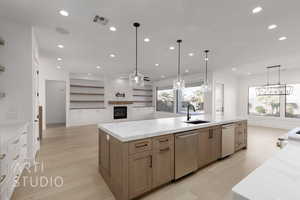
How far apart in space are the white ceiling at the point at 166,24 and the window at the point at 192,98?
3429mm

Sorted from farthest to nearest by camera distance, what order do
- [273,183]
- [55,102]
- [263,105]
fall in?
[55,102] → [263,105] → [273,183]

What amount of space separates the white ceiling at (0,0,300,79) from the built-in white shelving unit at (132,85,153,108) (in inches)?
233

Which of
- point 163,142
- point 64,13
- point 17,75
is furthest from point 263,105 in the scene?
point 17,75

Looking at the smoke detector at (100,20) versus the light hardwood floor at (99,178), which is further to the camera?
the smoke detector at (100,20)

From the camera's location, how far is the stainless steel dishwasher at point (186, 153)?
7.15 feet

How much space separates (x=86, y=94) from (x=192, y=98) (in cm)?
622

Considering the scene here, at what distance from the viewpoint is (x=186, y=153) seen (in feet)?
7.52

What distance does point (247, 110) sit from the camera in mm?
7484

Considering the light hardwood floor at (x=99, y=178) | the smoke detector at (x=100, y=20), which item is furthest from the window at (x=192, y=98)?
the smoke detector at (x=100, y=20)

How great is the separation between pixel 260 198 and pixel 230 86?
316 inches

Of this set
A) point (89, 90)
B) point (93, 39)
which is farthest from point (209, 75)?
point (89, 90)

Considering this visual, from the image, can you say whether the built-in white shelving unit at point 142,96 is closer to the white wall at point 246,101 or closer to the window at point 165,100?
the window at point 165,100

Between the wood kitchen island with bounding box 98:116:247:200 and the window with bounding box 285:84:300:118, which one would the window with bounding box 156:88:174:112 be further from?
the wood kitchen island with bounding box 98:116:247:200

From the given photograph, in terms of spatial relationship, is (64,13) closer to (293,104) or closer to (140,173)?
(140,173)
